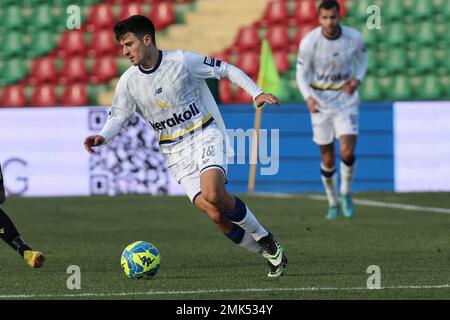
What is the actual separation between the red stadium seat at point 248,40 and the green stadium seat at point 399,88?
7.57 feet

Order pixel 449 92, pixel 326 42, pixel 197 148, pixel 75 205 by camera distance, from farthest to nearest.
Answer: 1. pixel 449 92
2. pixel 75 205
3. pixel 326 42
4. pixel 197 148

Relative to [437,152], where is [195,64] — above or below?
above

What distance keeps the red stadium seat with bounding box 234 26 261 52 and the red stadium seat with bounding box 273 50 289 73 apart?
1.23ft

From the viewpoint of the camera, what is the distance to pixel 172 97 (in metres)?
8.27

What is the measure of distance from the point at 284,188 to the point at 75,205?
376cm

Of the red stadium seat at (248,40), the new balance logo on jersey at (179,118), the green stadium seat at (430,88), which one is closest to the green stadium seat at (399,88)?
the green stadium seat at (430,88)

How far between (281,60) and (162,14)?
2.20 meters

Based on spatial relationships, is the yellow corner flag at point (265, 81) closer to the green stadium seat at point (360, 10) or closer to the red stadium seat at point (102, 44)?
the green stadium seat at point (360, 10)

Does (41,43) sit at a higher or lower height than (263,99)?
higher

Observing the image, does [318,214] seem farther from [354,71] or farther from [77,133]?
[77,133]

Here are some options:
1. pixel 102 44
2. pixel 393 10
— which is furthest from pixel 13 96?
pixel 393 10

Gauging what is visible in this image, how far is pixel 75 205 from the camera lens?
51.6 feet

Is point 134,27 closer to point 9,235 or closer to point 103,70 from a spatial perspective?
point 9,235
